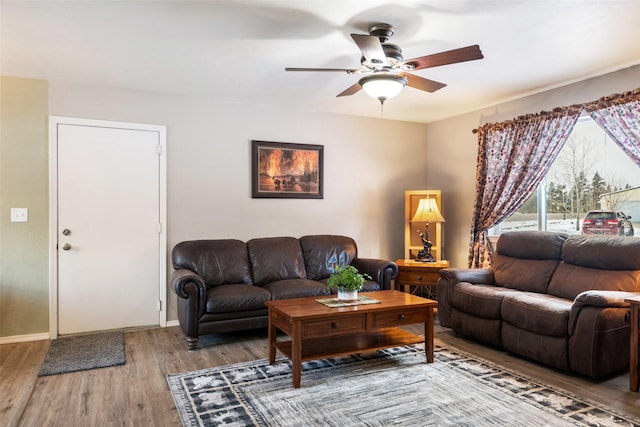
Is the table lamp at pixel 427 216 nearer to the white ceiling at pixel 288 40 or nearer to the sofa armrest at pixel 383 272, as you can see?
the sofa armrest at pixel 383 272

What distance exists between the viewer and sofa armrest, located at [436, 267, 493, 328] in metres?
4.02

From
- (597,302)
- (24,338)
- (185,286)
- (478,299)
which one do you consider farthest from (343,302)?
(24,338)

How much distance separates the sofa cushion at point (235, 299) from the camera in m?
3.68

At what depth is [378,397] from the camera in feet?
8.71

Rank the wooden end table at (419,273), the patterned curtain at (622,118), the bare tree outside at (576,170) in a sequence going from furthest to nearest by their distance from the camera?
the wooden end table at (419,273) → the bare tree outside at (576,170) → the patterned curtain at (622,118)

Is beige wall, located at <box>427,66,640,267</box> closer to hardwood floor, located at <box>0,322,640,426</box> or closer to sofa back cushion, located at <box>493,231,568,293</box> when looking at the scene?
sofa back cushion, located at <box>493,231,568,293</box>

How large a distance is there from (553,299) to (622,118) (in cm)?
165

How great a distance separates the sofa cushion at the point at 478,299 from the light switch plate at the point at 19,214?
4.03 metres

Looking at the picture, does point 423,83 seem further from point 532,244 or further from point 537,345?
point 537,345

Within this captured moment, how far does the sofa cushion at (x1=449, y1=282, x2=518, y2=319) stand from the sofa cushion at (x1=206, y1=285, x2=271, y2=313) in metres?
1.76

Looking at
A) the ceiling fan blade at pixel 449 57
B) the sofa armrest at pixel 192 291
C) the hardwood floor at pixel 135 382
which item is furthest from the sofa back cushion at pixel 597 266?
the sofa armrest at pixel 192 291

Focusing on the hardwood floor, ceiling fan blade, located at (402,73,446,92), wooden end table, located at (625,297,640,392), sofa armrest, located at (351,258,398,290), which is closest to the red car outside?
wooden end table, located at (625,297,640,392)

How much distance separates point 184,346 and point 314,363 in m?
1.25

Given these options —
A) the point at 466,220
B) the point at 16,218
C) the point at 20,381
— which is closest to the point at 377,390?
the point at 20,381
